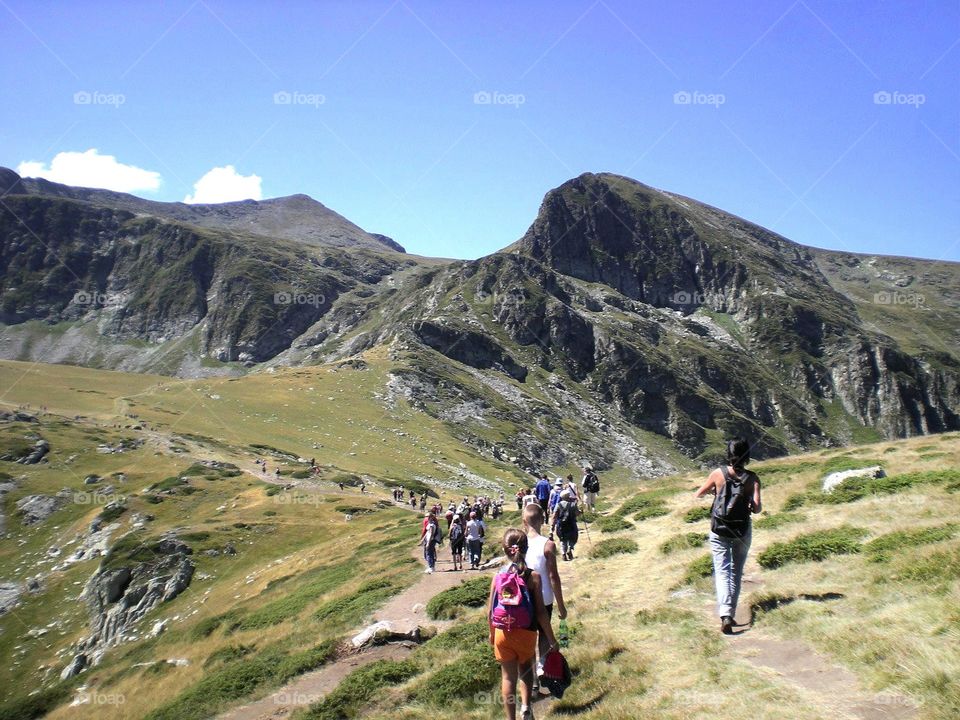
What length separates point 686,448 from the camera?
170 metres

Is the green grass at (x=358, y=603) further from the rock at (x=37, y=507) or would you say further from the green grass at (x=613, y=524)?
the rock at (x=37, y=507)

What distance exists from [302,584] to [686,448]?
158m

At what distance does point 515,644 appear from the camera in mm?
7863

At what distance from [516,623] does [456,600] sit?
909 centimetres

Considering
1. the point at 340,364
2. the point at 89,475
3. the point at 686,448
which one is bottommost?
the point at 686,448

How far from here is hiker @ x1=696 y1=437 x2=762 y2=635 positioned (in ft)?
31.2

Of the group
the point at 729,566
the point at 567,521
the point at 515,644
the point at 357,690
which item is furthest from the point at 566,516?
the point at 515,644

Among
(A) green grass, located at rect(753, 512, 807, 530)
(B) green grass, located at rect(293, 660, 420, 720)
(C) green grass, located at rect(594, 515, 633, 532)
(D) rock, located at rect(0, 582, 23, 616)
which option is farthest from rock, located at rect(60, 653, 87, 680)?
(A) green grass, located at rect(753, 512, 807, 530)

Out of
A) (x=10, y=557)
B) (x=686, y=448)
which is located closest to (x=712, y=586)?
(x=10, y=557)

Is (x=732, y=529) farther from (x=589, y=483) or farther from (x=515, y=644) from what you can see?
(x=589, y=483)

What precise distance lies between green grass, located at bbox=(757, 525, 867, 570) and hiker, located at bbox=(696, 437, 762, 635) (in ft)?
10.9

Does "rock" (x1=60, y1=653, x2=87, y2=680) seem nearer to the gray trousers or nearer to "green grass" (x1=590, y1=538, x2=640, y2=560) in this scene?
"green grass" (x1=590, y1=538, x2=640, y2=560)

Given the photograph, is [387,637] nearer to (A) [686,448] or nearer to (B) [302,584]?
(B) [302,584]

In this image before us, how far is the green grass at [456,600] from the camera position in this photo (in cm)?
1582
